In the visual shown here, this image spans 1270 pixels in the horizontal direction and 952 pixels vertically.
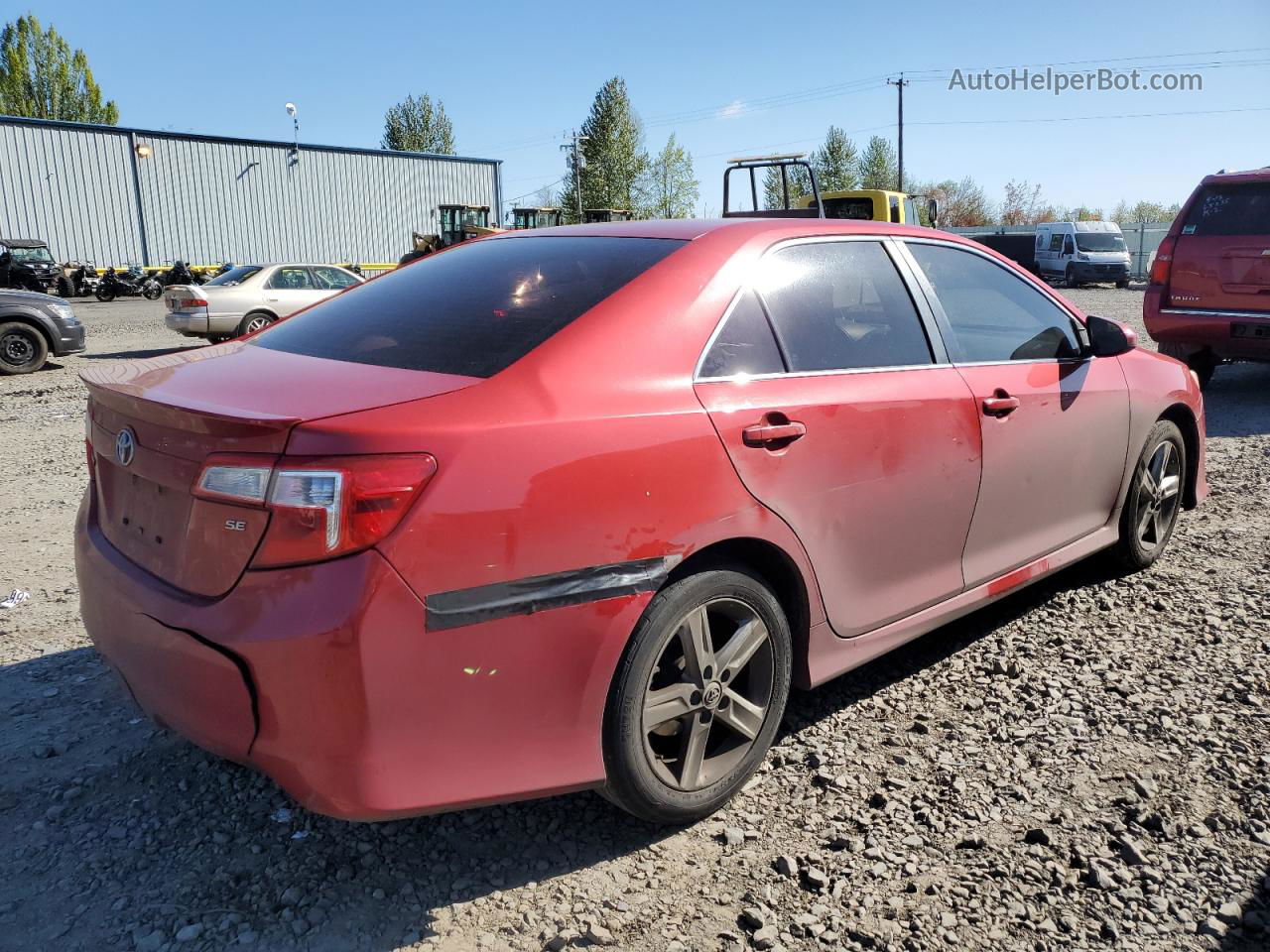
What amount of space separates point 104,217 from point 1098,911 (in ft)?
145

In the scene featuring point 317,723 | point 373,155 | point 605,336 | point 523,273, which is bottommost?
point 317,723

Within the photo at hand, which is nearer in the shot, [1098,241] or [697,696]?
[697,696]

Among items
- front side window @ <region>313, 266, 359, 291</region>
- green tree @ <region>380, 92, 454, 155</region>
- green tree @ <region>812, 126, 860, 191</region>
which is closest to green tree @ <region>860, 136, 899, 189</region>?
green tree @ <region>812, 126, 860, 191</region>

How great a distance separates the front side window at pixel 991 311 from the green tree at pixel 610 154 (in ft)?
226

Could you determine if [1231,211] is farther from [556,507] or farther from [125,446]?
[125,446]

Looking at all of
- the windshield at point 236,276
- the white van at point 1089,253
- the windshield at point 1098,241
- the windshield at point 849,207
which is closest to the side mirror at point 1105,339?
the windshield at point 236,276

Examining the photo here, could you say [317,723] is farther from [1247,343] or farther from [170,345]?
[170,345]

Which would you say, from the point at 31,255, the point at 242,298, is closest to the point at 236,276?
the point at 242,298

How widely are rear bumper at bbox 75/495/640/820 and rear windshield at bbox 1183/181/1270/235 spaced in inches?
341

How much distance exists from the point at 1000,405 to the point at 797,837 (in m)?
1.64

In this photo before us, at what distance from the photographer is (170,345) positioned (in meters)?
16.9

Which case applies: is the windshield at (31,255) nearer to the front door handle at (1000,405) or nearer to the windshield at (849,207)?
the windshield at (849,207)

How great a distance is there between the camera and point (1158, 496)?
457 cm

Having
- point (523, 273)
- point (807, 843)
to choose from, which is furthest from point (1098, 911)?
point (523, 273)
